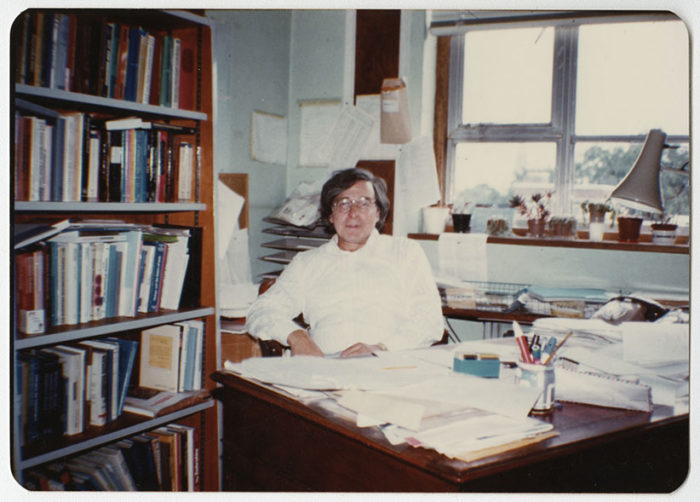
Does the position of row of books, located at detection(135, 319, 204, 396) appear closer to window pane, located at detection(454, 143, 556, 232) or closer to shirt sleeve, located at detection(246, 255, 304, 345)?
shirt sleeve, located at detection(246, 255, 304, 345)

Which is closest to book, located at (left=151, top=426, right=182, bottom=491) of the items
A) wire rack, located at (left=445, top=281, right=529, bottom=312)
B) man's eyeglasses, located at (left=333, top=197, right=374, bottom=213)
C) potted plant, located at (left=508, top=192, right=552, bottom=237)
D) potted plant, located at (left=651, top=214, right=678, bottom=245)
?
man's eyeglasses, located at (left=333, top=197, right=374, bottom=213)

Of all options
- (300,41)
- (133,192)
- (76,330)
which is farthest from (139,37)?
(300,41)

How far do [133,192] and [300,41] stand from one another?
1425 millimetres

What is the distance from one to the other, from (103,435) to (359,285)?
38.5 inches

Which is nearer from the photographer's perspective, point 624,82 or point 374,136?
point 624,82

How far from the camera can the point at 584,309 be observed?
A: 7.16 ft

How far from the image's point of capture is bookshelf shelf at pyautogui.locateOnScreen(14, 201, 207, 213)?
1.34 meters

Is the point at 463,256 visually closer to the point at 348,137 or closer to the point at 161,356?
the point at 348,137

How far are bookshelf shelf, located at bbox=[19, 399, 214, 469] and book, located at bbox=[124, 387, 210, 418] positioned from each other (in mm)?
21

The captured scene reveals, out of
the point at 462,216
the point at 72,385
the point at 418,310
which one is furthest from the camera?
the point at 462,216

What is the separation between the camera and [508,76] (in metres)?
2.58

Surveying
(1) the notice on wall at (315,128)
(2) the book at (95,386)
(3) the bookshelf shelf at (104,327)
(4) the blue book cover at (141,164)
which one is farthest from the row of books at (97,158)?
(1) the notice on wall at (315,128)

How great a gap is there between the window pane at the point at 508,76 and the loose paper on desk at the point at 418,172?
13.2 inches

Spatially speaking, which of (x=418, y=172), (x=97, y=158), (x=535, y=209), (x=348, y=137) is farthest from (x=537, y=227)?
(x=97, y=158)
